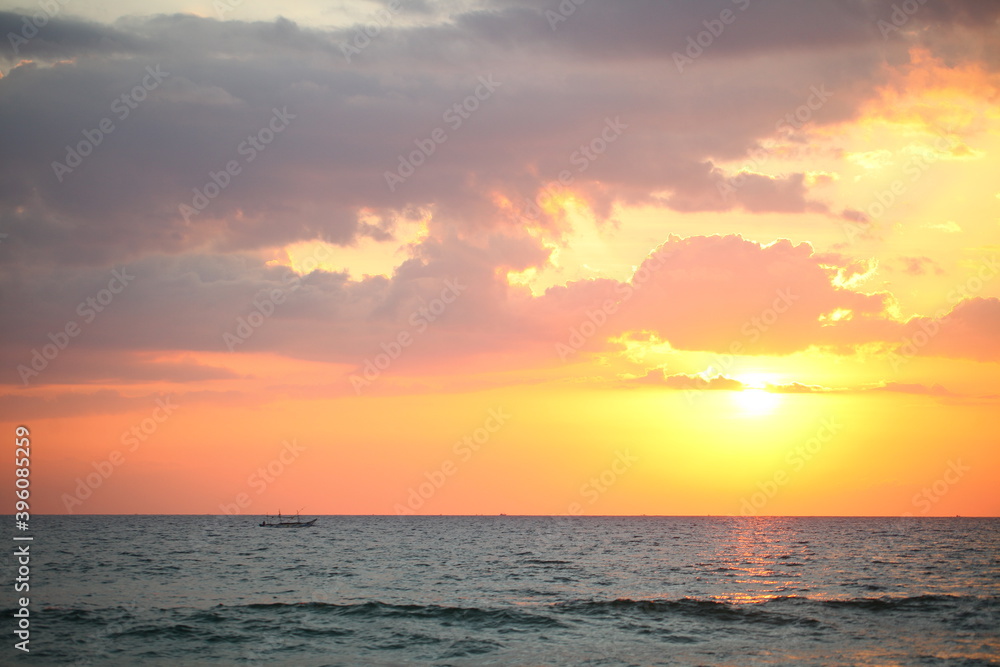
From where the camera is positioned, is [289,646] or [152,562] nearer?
[289,646]

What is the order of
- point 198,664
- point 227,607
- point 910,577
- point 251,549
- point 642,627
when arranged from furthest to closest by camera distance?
1. point 251,549
2. point 910,577
3. point 227,607
4. point 642,627
5. point 198,664

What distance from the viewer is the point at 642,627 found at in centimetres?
4209

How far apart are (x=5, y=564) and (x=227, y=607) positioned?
43.4 metres

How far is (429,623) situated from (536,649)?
349 inches

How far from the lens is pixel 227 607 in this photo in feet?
156

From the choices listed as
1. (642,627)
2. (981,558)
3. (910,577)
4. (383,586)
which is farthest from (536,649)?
(981,558)

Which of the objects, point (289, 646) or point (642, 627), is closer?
point (289, 646)

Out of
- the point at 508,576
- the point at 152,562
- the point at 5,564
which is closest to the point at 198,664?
the point at 508,576

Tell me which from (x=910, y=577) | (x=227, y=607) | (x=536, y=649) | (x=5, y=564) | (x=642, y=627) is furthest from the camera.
Result: (x=5, y=564)

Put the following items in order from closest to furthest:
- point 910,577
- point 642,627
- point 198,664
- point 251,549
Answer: point 198,664, point 642,627, point 910,577, point 251,549

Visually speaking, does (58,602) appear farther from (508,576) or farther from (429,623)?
(508,576)

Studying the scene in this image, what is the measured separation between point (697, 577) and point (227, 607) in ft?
133

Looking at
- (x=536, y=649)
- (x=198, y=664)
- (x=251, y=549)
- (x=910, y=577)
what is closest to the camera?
(x=198, y=664)

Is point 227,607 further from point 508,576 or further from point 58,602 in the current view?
point 508,576
